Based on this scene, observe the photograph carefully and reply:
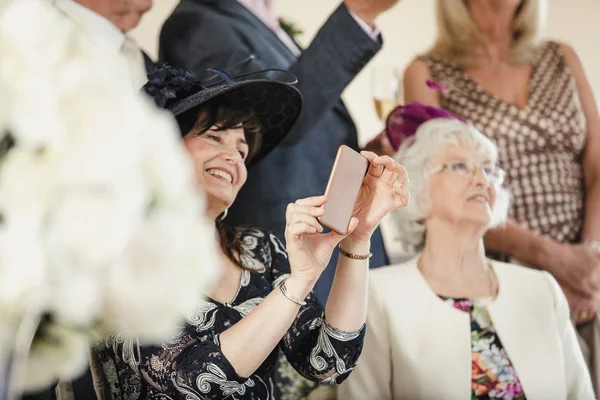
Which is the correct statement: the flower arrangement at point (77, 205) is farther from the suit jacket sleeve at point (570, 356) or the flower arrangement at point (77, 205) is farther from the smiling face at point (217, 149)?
the suit jacket sleeve at point (570, 356)

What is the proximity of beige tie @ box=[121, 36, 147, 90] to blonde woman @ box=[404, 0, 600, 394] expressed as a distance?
1.70 ft

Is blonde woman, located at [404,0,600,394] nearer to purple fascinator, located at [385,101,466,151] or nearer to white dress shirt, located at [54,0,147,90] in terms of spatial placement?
purple fascinator, located at [385,101,466,151]

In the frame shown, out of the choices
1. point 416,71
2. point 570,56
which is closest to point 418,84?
point 416,71

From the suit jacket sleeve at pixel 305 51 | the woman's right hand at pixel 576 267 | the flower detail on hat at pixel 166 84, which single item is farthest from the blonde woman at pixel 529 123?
the flower detail on hat at pixel 166 84

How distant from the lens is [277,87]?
1.20m

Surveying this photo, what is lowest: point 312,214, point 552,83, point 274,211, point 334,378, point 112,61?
point 552,83

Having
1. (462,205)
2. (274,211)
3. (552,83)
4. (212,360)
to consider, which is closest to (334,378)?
(212,360)

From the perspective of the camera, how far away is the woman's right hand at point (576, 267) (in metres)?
1.43

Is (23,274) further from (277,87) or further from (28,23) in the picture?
(277,87)

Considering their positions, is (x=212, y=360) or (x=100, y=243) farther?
(x=212, y=360)

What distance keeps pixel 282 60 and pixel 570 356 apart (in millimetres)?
711

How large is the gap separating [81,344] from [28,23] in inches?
7.4

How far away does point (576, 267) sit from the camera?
144 centimetres

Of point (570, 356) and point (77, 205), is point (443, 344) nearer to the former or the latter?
point (570, 356)
